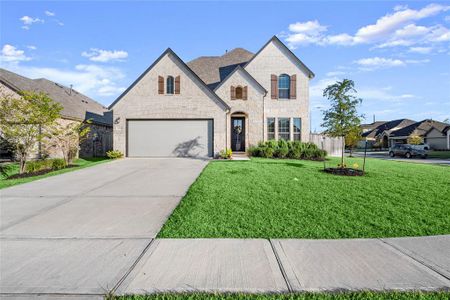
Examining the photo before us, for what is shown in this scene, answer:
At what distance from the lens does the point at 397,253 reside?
354cm

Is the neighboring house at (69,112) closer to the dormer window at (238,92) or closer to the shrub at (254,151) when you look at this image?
the dormer window at (238,92)

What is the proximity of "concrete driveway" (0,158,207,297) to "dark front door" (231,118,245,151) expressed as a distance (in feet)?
38.5

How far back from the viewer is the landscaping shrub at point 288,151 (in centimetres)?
1706

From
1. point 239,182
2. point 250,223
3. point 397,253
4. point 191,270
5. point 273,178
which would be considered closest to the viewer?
point 191,270

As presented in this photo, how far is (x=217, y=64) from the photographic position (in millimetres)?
23984

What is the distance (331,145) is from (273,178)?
17063 millimetres

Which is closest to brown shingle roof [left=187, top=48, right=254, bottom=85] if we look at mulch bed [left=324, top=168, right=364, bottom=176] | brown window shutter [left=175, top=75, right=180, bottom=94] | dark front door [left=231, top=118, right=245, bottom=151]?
dark front door [left=231, top=118, right=245, bottom=151]

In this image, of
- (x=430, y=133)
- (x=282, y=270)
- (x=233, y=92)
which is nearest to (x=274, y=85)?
(x=233, y=92)

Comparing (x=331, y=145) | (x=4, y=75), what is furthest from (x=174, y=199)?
(x=331, y=145)

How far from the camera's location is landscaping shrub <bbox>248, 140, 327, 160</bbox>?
17062 mm

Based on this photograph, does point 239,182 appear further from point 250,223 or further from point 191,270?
point 191,270

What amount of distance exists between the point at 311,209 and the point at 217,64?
20.9 meters

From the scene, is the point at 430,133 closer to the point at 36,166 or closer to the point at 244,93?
the point at 244,93

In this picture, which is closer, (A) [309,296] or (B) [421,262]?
(A) [309,296]
